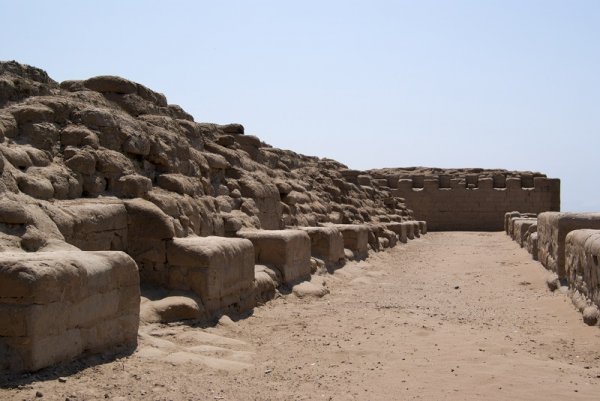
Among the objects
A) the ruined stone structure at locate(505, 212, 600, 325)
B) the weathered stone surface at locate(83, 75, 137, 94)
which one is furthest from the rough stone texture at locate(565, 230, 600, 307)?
the weathered stone surface at locate(83, 75, 137, 94)

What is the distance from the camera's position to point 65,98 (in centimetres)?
750

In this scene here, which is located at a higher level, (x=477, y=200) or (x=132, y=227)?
(x=132, y=227)

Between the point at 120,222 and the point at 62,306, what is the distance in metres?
2.31

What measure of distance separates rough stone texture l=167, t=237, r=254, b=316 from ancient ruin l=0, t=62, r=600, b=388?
0.04 feet

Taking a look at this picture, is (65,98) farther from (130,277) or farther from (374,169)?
(374,169)

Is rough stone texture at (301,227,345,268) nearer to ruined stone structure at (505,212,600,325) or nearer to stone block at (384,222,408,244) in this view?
ruined stone structure at (505,212,600,325)

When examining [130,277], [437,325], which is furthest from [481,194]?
[130,277]

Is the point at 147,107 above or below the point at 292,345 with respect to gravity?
above

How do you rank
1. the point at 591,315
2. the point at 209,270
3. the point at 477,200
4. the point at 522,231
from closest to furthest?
the point at 209,270, the point at 591,315, the point at 522,231, the point at 477,200

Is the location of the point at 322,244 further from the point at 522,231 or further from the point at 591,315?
the point at 522,231

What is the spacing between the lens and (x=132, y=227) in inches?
261

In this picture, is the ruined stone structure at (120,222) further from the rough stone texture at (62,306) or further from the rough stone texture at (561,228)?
the rough stone texture at (561,228)

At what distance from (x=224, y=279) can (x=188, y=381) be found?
2.28m

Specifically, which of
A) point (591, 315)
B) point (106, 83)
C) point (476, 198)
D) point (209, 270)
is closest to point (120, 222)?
point (209, 270)
